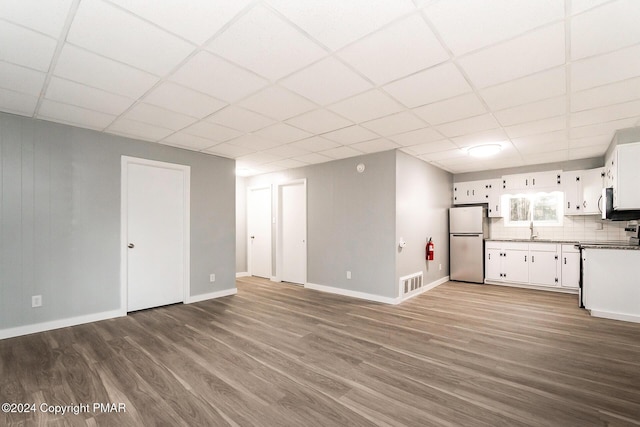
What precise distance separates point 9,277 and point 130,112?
235 cm

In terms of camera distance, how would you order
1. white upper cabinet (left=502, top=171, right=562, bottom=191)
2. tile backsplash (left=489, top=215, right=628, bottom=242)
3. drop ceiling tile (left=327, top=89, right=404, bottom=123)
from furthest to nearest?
white upper cabinet (left=502, top=171, right=562, bottom=191), tile backsplash (left=489, top=215, right=628, bottom=242), drop ceiling tile (left=327, top=89, right=404, bottom=123)

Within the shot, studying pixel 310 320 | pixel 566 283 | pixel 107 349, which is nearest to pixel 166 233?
pixel 107 349

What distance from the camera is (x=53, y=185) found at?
3.61 meters

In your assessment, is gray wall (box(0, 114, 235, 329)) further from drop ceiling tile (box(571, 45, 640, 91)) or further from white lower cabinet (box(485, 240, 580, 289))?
white lower cabinet (box(485, 240, 580, 289))

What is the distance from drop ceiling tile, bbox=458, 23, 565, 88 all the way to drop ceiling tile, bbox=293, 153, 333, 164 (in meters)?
3.04

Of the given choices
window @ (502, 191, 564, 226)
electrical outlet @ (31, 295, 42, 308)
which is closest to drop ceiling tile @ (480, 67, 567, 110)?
window @ (502, 191, 564, 226)

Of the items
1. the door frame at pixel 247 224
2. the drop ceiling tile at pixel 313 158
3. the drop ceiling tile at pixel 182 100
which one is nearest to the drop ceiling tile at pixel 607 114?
the drop ceiling tile at pixel 313 158

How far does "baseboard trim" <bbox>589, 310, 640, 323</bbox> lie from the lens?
3.82 metres

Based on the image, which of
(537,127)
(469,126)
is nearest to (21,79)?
(469,126)

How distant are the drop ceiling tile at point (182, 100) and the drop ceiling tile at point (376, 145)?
2251 mm

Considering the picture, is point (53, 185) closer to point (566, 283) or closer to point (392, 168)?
point (392, 168)

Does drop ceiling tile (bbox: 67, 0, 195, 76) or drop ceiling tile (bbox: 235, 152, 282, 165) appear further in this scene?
drop ceiling tile (bbox: 235, 152, 282, 165)

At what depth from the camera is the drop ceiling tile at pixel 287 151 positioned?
4.70 metres

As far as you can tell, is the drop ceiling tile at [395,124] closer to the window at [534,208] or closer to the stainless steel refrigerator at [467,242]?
the stainless steel refrigerator at [467,242]
